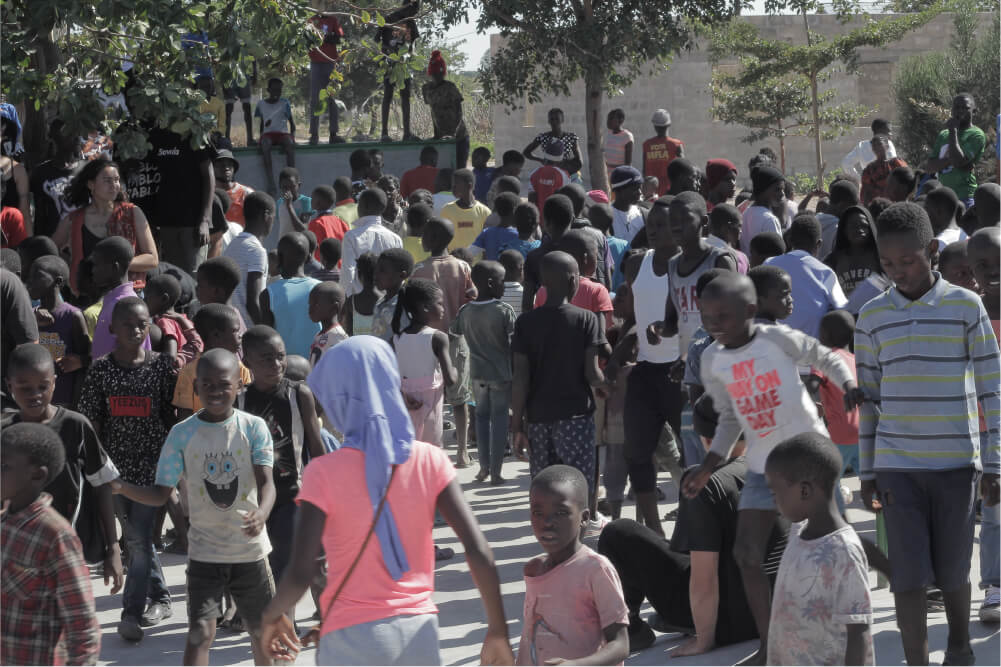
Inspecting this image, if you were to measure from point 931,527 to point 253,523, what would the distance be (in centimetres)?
257

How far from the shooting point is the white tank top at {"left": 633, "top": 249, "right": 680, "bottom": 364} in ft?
23.7

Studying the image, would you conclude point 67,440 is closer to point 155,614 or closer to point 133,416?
point 133,416

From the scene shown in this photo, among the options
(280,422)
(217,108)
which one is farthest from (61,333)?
(217,108)

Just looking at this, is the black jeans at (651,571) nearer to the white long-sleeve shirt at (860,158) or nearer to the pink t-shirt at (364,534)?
the pink t-shirt at (364,534)

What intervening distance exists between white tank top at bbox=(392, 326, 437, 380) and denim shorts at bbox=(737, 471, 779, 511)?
293cm

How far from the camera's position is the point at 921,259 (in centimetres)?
504

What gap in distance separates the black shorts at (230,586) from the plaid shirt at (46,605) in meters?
1.14

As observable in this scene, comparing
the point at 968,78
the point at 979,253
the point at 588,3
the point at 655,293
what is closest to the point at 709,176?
the point at 655,293

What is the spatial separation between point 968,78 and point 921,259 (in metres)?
25.2

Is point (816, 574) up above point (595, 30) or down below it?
below

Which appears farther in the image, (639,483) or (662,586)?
(639,483)

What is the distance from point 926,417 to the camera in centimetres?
504

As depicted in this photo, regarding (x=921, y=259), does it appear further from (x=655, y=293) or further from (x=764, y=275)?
(x=655, y=293)

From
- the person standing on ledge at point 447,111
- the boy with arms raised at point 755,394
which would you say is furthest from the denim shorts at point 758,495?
the person standing on ledge at point 447,111
